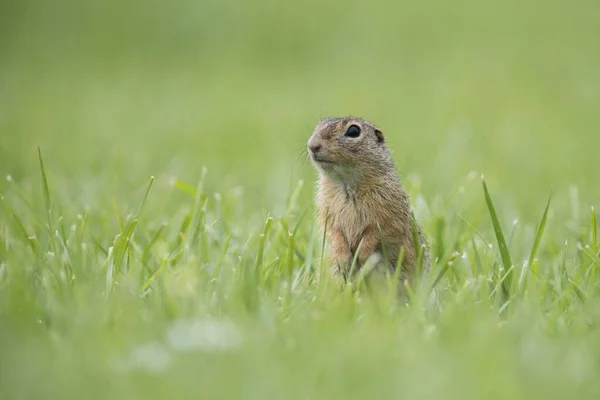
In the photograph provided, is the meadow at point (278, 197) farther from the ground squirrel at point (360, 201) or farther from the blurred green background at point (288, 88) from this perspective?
the ground squirrel at point (360, 201)

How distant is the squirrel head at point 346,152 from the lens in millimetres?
4309

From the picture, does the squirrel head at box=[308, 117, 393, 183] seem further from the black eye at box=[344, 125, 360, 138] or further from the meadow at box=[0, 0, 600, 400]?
the meadow at box=[0, 0, 600, 400]

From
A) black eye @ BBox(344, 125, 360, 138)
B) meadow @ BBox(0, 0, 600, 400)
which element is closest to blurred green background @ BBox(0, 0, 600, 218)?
meadow @ BBox(0, 0, 600, 400)

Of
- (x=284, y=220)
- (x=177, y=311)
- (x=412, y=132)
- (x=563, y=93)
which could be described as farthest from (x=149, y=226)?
(x=563, y=93)

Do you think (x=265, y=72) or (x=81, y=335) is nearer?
(x=81, y=335)

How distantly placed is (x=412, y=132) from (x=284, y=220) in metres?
4.77

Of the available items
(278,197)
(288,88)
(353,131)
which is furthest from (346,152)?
(288,88)

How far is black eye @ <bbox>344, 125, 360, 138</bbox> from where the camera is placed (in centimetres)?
450

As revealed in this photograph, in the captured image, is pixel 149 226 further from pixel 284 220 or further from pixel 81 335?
pixel 81 335

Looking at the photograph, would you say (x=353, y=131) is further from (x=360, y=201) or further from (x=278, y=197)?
(x=278, y=197)

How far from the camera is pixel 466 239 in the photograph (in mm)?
4703

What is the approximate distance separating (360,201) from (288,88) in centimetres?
742

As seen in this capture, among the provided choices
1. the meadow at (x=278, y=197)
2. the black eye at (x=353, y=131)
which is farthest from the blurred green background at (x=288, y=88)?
the black eye at (x=353, y=131)

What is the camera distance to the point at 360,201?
4.20m
